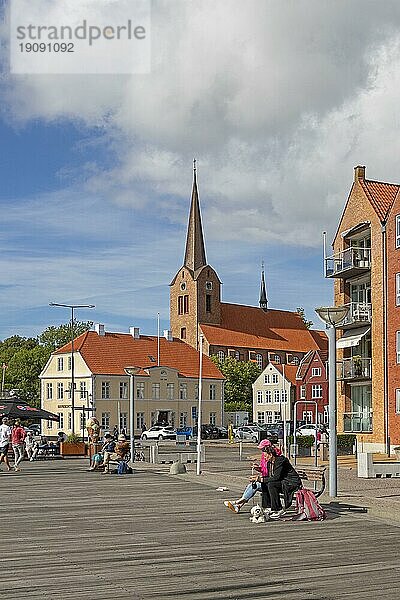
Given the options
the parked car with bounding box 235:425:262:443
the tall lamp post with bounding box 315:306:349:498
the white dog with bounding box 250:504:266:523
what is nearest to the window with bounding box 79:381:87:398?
the parked car with bounding box 235:425:262:443

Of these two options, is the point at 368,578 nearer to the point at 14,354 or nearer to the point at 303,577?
the point at 303,577

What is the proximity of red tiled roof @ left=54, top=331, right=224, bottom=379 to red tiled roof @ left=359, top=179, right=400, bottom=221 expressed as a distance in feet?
153

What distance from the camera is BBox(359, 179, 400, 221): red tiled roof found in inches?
2020

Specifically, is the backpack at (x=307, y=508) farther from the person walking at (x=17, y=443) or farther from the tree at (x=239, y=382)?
the tree at (x=239, y=382)

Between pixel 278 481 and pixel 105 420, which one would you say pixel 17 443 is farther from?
pixel 105 420

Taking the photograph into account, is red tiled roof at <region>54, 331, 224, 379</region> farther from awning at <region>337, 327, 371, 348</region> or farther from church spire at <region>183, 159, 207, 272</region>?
awning at <region>337, 327, 371, 348</region>

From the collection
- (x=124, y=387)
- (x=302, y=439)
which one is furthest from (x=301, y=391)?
(x=302, y=439)

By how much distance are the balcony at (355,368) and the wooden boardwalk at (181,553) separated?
32.6m

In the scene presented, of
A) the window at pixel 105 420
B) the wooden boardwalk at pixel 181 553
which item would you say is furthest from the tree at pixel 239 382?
the wooden boardwalk at pixel 181 553

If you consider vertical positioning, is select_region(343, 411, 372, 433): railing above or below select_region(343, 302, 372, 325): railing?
below

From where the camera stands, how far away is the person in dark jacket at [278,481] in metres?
17.1

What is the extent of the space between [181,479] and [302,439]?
62.3 ft

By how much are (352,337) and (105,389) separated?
4894 cm

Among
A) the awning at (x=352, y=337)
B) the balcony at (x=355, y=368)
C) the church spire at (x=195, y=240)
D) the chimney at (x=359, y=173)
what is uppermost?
the church spire at (x=195, y=240)
